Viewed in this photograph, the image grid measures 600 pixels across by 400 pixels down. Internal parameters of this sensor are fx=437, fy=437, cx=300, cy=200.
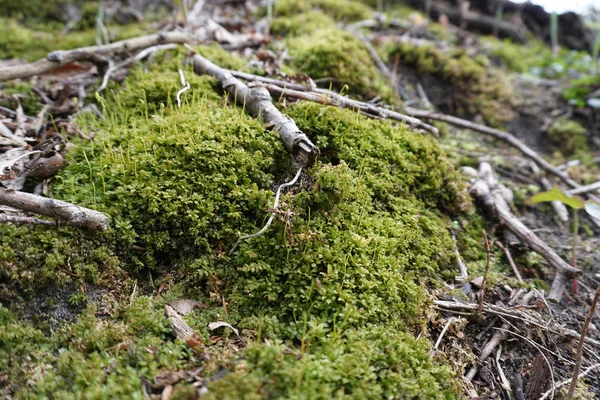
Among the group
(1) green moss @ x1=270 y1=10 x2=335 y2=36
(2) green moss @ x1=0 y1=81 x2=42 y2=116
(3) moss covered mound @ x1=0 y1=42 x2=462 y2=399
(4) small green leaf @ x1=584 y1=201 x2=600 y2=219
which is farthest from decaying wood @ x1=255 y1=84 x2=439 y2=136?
(1) green moss @ x1=270 y1=10 x2=335 y2=36

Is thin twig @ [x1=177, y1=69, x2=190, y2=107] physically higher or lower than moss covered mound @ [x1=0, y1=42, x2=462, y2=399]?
higher

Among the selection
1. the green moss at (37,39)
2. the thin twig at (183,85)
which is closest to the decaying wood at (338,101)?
the thin twig at (183,85)

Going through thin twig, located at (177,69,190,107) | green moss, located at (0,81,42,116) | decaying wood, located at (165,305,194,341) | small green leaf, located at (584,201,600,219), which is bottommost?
decaying wood, located at (165,305,194,341)

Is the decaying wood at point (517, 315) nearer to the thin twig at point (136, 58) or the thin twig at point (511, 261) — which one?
the thin twig at point (511, 261)

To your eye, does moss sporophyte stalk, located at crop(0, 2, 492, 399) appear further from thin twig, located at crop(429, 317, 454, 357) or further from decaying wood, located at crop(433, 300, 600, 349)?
decaying wood, located at crop(433, 300, 600, 349)

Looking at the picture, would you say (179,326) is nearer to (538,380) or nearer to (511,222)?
(538,380)

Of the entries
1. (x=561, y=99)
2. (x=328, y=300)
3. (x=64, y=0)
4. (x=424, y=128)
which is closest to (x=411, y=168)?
(x=424, y=128)

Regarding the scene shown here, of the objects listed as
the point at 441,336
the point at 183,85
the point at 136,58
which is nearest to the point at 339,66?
the point at 183,85
